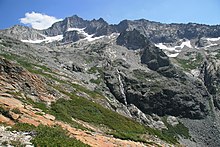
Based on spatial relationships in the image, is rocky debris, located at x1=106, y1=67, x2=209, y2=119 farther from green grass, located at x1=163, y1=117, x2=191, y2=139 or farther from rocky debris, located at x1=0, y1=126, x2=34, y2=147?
rocky debris, located at x1=0, y1=126, x2=34, y2=147

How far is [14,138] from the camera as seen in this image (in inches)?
845

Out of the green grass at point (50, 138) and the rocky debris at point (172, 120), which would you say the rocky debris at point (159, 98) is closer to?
the rocky debris at point (172, 120)

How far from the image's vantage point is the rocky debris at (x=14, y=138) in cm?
2009

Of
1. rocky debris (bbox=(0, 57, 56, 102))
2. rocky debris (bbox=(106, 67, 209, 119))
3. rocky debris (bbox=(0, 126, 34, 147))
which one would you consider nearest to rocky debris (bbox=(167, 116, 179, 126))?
rocky debris (bbox=(106, 67, 209, 119))

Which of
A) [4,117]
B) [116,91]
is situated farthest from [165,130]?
[4,117]

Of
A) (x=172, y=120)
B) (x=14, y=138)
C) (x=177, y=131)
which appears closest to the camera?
(x=14, y=138)

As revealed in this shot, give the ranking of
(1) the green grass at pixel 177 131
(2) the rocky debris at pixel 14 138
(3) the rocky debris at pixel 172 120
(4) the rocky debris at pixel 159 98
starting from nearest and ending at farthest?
(2) the rocky debris at pixel 14 138 < (1) the green grass at pixel 177 131 < (3) the rocky debris at pixel 172 120 < (4) the rocky debris at pixel 159 98

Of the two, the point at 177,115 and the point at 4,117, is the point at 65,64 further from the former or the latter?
the point at 4,117

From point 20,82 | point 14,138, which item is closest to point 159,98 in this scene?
point 20,82

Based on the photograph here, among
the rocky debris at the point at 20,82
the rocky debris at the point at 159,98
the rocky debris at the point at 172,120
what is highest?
the rocky debris at the point at 20,82

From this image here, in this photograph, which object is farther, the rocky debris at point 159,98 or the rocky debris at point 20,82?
the rocky debris at point 159,98

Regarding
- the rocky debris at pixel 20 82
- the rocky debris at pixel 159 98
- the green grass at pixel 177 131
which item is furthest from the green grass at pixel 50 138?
the rocky debris at pixel 159 98

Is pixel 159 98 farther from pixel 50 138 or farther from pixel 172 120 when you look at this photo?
pixel 50 138

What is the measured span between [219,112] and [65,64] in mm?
102214
